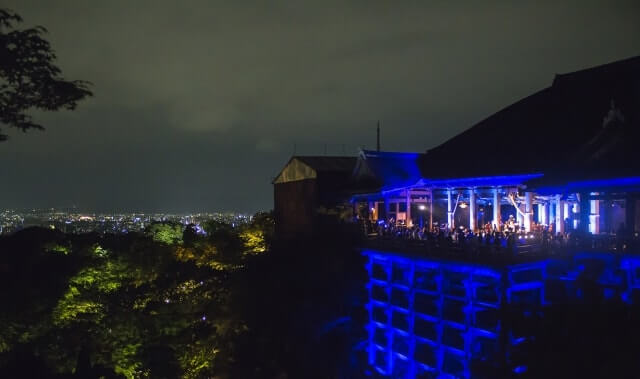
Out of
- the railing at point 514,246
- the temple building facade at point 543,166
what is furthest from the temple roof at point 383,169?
the railing at point 514,246

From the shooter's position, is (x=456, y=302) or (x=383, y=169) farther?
(x=383, y=169)

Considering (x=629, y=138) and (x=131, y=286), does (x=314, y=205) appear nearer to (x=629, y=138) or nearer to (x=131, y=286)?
(x=131, y=286)

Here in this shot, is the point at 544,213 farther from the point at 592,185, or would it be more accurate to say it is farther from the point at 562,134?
the point at 592,185

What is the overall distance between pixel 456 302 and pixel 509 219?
5.18 meters

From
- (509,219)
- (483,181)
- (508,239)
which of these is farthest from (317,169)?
(508,239)

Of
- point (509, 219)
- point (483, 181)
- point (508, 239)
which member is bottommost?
point (508, 239)

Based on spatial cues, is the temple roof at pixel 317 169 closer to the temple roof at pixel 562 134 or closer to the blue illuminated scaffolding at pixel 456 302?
the temple roof at pixel 562 134

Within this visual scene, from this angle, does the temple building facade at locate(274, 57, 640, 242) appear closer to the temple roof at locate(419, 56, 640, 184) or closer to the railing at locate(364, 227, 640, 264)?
the temple roof at locate(419, 56, 640, 184)

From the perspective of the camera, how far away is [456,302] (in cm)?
1992

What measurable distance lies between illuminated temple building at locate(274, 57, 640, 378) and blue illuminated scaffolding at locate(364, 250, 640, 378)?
53 millimetres

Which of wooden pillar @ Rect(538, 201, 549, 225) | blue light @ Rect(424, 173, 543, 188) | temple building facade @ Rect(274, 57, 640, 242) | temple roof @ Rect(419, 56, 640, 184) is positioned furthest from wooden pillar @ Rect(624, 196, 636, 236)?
wooden pillar @ Rect(538, 201, 549, 225)

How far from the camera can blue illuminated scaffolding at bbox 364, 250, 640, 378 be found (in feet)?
49.9

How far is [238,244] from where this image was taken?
30.4 m

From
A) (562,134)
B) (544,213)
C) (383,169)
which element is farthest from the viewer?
(383,169)
